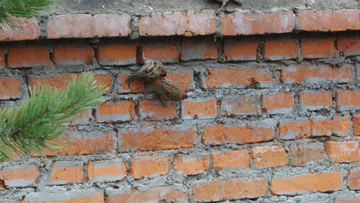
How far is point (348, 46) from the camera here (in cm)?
123

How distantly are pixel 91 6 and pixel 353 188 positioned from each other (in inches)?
50.1

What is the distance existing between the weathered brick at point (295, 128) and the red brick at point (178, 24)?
49 cm

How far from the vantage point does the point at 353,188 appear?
4.09ft

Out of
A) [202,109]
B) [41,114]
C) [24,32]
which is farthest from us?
[202,109]

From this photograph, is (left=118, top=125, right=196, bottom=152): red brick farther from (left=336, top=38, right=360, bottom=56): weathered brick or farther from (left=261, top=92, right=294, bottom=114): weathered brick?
(left=336, top=38, right=360, bottom=56): weathered brick

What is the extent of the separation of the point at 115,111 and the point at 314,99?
807 mm

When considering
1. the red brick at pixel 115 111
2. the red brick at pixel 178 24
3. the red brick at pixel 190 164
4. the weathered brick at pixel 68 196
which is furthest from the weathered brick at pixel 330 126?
the weathered brick at pixel 68 196

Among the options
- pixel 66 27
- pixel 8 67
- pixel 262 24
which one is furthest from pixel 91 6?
pixel 262 24

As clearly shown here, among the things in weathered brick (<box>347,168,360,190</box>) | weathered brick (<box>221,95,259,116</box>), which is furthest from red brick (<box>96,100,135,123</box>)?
weathered brick (<box>347,168,360,190</box>)

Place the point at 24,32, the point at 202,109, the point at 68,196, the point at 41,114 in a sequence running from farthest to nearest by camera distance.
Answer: the point at 202,109 → the point at 68,196 → the point at 24,32 → the point at 41,114

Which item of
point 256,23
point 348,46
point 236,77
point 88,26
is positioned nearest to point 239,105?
point 236,77

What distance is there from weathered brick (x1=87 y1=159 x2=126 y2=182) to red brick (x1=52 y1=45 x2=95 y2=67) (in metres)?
0.37

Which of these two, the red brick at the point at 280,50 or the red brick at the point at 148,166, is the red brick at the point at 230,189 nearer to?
the red brick at the point at 148,166

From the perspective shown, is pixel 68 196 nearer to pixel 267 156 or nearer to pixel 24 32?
pixel 24 32
